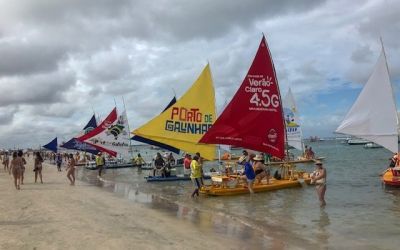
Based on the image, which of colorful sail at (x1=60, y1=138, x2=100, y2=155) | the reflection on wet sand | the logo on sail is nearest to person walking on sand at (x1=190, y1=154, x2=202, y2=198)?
the reflection on wet sand

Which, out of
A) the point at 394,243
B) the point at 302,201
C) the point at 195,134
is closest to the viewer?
the point at 394,243

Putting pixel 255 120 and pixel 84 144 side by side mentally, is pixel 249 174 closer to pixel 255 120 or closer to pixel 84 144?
pixel 255 120

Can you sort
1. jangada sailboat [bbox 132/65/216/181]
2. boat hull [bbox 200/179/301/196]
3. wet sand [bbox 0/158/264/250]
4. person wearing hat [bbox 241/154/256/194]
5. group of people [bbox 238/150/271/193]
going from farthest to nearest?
jangada sailboat [bbox 132/65/216/181]
boat hull [bbox 200/179/301/196]
group of people [bbox 238/150/271/193]
person wearing hat [bbox 241/154/256/194]
wet sand [bbox 0/158/264/250]

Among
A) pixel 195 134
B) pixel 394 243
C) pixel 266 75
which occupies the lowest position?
pixel 394 243

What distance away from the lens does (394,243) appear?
38.0 ft

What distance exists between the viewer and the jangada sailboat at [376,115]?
66.4 ft

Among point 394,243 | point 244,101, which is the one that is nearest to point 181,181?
point 244,101

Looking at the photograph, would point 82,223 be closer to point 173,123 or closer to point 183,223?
point 183,223

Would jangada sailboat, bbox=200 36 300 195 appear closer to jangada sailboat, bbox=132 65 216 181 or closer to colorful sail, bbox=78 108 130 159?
jangada sailboat, bbox=132 65 216 181

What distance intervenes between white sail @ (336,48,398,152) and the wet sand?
9832mm

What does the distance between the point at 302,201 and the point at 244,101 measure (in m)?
4.72

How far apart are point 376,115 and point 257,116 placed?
16.8ft

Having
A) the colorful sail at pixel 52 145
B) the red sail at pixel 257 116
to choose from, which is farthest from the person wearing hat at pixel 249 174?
the colorful sail at pixel 52 145

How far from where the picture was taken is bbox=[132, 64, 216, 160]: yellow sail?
2416cm
